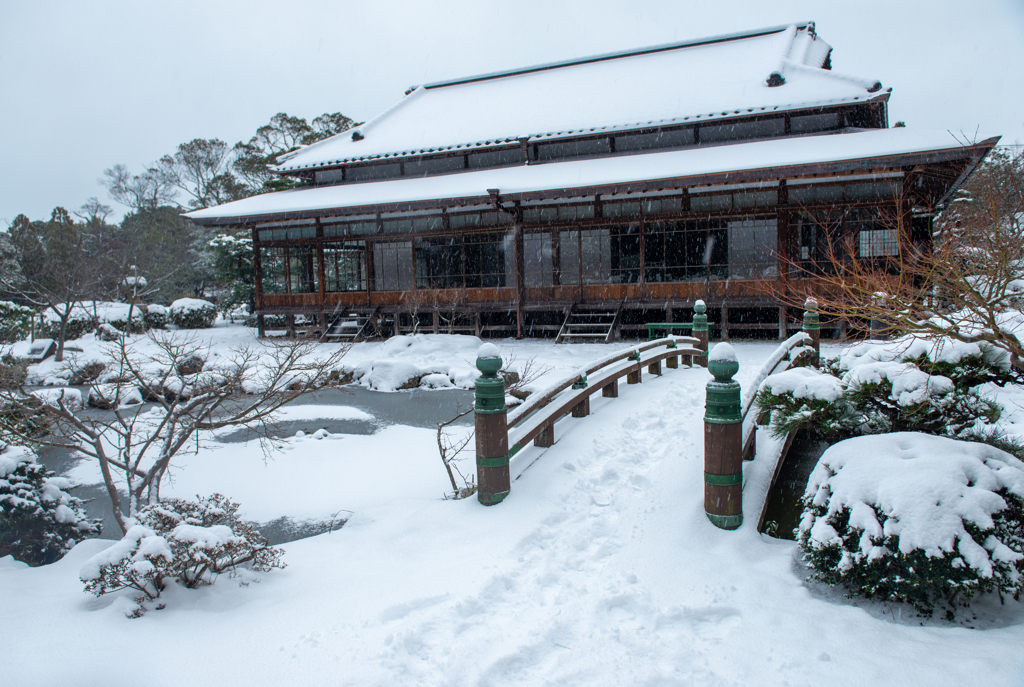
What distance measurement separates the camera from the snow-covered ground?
103 inches

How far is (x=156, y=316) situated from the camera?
72.7 feet

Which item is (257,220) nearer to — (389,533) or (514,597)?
(389,533)

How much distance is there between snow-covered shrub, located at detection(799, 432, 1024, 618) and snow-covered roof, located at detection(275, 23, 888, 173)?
45.0 ft

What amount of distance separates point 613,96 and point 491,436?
16.9 m

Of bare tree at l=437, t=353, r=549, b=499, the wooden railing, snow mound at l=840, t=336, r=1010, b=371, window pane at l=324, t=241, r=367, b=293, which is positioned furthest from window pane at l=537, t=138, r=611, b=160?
snow mound at l=840, t=336, r=1010, b=371

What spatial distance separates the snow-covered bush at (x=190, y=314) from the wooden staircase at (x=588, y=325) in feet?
49.5

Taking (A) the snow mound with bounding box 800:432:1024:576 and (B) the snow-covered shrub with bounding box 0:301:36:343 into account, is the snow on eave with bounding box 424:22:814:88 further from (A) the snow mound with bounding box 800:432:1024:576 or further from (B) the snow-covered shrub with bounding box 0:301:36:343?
(A) the snow mound with bounding box 800:432:1024:576

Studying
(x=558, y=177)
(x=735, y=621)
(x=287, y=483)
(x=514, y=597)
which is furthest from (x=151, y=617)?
(x=558, y=177)

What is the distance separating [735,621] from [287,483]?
4.82m

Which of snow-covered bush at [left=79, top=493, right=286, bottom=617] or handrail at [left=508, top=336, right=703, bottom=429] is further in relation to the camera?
handrail at [left=508, top=336, right=703, bottom=429]

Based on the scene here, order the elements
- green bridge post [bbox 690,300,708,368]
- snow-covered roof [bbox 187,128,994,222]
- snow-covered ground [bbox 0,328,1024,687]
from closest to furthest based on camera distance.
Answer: snow-covered ground [bbox 0,328,1024,687] → green bridge post [bbox 690,300,708,368] → snow-covered roof [bbox 187,128,994,222]

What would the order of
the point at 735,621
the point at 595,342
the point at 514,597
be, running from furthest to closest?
the point at 595,342 < the point at 514,597 < the point at 735,621

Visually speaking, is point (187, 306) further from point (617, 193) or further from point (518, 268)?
point (617, 193)

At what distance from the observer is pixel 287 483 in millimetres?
6375
